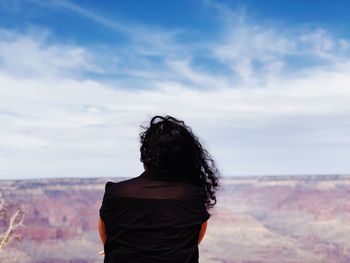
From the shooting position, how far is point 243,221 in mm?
131375

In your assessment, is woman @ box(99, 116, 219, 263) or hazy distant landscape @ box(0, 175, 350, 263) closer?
woman @ box(99, 116, 219, 263)

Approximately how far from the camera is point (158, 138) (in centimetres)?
284

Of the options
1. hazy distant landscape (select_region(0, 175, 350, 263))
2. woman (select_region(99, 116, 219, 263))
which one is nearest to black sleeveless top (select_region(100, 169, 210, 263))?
woman (select_region(99, 116, 219, 263))

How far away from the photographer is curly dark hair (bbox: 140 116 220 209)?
9.36ft

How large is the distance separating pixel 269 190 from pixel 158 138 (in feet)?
477

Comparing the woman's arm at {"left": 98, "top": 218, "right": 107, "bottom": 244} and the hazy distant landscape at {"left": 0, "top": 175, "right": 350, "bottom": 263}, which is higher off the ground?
the woman's arm at {"left": 98, "top": 218, "right": 107, "bottom": 244}

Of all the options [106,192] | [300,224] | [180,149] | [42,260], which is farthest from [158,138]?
[300,224]

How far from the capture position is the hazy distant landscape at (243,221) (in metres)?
108

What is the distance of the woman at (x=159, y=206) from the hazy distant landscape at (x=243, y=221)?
9898 centimetres

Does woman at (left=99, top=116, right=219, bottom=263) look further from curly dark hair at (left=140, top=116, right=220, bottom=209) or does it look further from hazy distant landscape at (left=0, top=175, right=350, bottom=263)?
hazy distant landscape at (left=0, top=175, right=350, bottom=263)

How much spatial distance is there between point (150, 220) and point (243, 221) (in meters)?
131

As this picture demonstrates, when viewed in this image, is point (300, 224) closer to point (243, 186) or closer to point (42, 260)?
point (243, 186)

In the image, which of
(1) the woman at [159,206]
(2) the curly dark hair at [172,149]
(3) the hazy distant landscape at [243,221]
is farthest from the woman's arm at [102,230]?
(3) the hazy distant landscape at [243,221]

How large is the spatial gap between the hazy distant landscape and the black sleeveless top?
3898 inches
